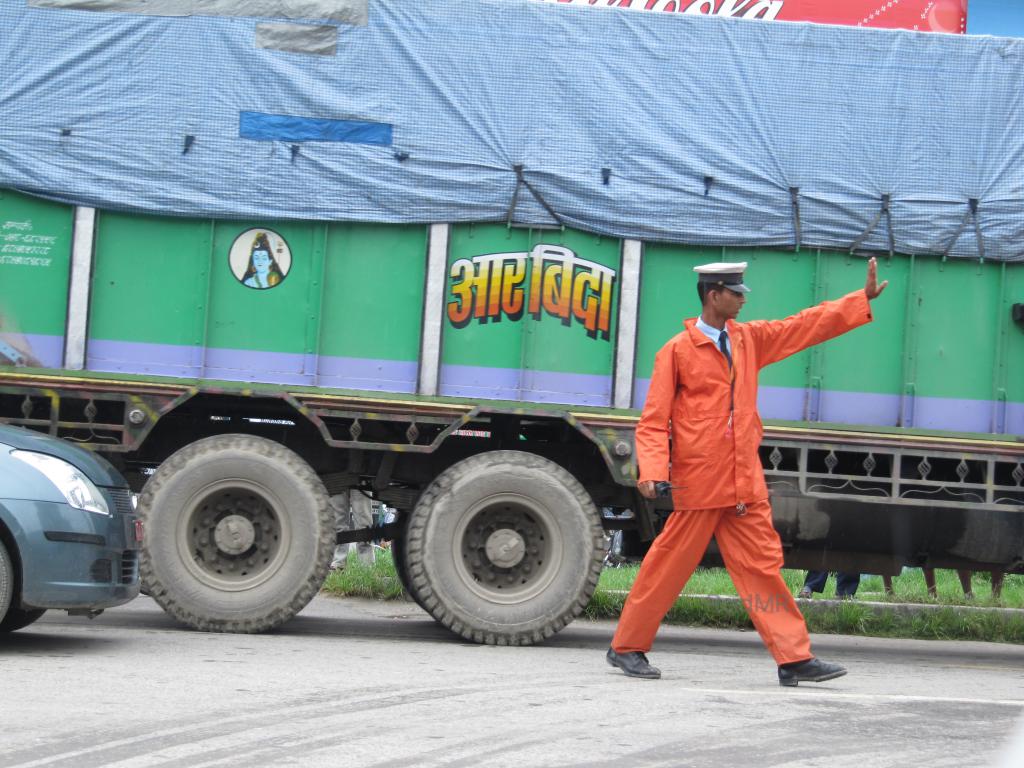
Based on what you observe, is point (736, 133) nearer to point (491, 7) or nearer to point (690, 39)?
point (690, 39)

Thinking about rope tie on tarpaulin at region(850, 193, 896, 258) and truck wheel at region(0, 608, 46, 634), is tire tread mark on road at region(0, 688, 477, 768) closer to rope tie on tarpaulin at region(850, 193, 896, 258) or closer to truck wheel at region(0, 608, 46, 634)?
truck wheel at region(0, 608, 46, 634)

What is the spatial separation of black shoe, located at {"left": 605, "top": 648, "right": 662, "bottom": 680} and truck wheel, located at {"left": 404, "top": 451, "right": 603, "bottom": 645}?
55.1 inches

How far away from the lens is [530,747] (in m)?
5.37

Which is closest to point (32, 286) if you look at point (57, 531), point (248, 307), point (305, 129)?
point (248, 307)

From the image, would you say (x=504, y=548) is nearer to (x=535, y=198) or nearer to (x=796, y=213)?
(x=535, y=198)

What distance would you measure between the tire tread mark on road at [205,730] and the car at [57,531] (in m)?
1.73

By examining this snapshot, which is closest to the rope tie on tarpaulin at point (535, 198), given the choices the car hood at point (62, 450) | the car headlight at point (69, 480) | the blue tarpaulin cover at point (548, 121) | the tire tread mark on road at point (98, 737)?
the blue tarpaulin cover at point (548, 121)

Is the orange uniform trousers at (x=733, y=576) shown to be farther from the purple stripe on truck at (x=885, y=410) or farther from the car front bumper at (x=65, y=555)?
the car front bumper at (x=65, y=555)

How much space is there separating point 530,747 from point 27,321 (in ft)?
15.8

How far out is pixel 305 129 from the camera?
912 cm

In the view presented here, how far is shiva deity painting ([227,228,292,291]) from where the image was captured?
9.01 m

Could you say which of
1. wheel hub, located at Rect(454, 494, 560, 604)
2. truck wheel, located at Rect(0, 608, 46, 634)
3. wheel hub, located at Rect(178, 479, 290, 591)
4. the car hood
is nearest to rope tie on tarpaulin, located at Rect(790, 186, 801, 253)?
wheel hub, located at Rect(454, 494, 560, 604)

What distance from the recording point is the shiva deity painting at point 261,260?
9008 millimetres

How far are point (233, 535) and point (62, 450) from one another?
134cm
